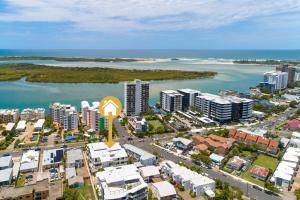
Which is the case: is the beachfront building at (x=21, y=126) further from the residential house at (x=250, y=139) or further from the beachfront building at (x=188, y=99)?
the residential house at (x=250, y=139)

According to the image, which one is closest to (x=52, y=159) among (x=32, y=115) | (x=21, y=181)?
(x=21, y=181)

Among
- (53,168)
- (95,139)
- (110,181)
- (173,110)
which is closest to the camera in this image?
(110,181)

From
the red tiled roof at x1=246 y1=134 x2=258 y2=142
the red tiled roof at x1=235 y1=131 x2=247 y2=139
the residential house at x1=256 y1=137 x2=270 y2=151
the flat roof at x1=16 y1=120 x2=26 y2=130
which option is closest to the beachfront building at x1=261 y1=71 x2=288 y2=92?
the red tiled roof at x1=235 y1=131 x2=247 y2=139

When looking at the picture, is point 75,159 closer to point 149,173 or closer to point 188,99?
point 149,173

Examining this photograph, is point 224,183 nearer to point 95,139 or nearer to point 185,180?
point 185,180

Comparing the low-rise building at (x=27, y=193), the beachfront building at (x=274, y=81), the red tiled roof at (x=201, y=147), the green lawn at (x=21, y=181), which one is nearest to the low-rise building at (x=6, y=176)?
the green lawn at (x=21, y=181)

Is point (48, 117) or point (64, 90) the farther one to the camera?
point (64, 90)

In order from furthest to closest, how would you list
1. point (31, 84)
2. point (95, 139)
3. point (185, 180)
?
point (31, 84) < point (95, 139) < point (185, 180)

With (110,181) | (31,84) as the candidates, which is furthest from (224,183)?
(31,84)
